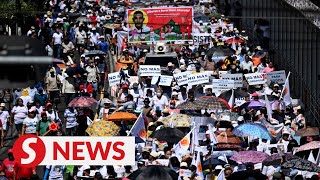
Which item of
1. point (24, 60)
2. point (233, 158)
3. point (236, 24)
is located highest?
point (24, 60)

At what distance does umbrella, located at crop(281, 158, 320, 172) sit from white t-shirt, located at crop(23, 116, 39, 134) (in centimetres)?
832

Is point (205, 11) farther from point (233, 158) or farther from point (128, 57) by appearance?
point (233, 158)

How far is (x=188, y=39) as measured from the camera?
42500 mm

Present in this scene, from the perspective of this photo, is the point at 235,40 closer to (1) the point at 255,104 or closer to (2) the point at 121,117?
(1) the point at 255,104

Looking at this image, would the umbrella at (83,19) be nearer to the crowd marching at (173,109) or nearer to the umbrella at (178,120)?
the crowd marching at (173,109)

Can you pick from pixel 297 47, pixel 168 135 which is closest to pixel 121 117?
pixel 168 135

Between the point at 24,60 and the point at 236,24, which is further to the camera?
the point at 236,24

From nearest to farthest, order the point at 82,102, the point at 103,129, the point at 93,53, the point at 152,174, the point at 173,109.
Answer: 1. the point at 152,174
2. the point at 103,129
3. the point at 173,109
4. the point at 82,102
5. the point at 93,53

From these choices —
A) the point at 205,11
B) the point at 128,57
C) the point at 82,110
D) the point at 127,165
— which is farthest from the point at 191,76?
the point at 205,11

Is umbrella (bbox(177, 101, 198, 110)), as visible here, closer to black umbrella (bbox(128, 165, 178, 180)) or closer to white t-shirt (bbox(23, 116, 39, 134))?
white t-shirt (bbox(23, 116, 39, 134))

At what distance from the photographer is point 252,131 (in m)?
25.8

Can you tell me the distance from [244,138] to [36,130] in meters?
5.34

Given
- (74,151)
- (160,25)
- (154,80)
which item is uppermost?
(74,151)

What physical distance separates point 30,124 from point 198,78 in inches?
206
